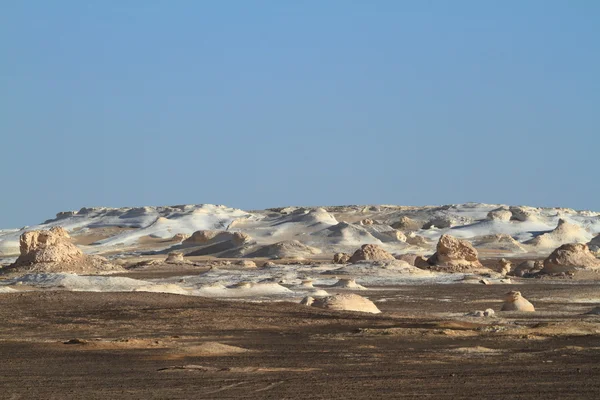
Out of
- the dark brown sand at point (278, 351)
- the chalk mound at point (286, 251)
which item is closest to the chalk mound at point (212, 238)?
the chalk mound at point (286, 251)

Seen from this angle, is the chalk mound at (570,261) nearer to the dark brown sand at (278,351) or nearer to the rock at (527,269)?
the rock at (527,269)

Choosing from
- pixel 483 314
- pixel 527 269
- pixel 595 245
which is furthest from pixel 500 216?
pixel 483 314

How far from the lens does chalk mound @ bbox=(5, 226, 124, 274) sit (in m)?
36.5

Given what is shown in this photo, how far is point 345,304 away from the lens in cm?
2173

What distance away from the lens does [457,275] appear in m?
36.4

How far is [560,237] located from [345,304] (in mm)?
47535

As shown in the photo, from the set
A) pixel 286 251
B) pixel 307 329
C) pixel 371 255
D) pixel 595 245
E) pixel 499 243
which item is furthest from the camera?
pixel 499 243

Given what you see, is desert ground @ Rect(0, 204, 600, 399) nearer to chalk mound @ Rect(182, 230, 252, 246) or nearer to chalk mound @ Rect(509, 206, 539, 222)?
chalk mound @ Rect(182, 230, 252, 246)

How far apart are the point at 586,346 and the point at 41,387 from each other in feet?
23.3

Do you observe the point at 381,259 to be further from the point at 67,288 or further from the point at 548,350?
Result: the point at 548,350

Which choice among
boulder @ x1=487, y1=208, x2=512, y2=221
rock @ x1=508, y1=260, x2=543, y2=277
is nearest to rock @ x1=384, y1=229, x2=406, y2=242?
boulder @ x1=487, y1=208, x2=512, y2=221

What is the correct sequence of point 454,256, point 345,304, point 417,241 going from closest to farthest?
point 345,304, point 454,256, point 417,241

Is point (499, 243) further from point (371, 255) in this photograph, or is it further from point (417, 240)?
point (371, 255)

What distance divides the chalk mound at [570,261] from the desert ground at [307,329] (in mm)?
51
